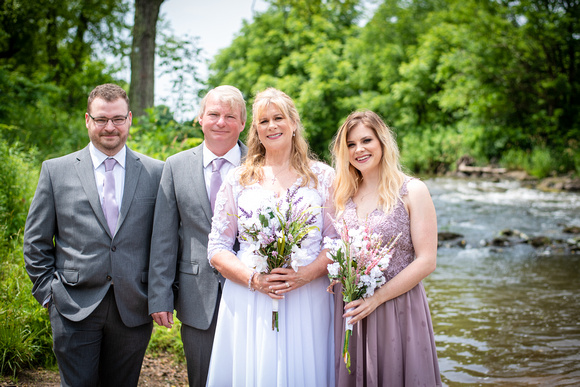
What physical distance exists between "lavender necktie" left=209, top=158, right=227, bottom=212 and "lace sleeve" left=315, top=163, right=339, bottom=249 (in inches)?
29.4

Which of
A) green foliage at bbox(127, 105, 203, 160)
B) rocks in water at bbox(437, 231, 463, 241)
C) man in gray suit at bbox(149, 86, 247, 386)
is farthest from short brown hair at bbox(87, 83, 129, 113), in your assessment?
rocks in water at bbox(437, 231, 463, 241)

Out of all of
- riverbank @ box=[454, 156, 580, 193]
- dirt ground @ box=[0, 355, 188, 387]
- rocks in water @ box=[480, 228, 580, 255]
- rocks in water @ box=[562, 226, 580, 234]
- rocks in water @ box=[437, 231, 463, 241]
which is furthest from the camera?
riverbank @ box=[454, 156, 580, 193]

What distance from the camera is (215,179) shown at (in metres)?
3.55

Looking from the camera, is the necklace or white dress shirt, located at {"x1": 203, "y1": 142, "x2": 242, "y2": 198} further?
white dress shirt, located at {"x1": 203, "y1": 142, "x2": 242, "y2": 198}

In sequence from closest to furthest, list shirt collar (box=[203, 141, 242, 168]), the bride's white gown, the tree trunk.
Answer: the bride's white gown → shirt collar (box=[203, 141, 242, 168]) → the tree trunk

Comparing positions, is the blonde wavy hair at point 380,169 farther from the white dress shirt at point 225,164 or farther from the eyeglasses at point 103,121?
the eyeglasses at point 103,121

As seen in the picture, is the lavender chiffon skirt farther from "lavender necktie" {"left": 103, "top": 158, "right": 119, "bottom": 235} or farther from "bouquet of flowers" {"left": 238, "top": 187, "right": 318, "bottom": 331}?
"lavender necktie" {"left": 103, "top": 158, "right": 119, "bottom": 235}

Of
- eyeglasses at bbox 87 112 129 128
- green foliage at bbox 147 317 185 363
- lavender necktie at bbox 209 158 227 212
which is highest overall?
eyeglasses at bbox 87 112 129 128

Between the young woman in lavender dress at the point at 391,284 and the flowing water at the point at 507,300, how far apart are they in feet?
8.38

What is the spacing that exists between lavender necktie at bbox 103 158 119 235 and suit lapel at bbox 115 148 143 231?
2.3 inches

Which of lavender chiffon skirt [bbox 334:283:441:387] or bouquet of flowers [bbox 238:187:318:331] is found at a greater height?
bouquet of flowers [bbox 238:187:318:331]

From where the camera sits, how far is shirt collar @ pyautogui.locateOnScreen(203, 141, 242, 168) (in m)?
3.61

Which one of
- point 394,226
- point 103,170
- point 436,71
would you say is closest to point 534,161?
point 436,71

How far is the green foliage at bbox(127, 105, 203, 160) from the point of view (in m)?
6.37
